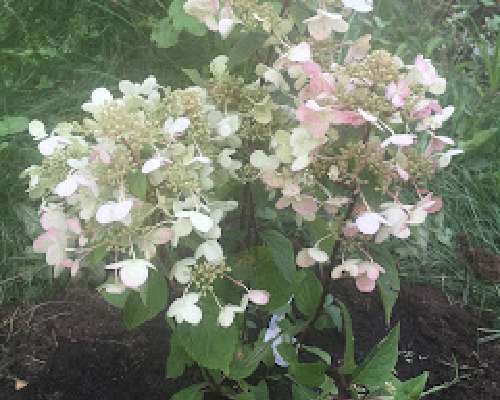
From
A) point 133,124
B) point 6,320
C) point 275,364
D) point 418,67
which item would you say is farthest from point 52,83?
point 418,67

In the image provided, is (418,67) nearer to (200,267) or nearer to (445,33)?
(200,267)

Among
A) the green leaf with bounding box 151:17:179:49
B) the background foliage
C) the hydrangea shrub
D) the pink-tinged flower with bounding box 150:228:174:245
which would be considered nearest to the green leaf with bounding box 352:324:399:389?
the hydrangea shrub

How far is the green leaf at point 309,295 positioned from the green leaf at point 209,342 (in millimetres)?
258

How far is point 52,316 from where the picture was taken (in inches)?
77.9

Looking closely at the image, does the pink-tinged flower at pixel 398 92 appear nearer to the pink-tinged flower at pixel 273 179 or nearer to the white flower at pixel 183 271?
the pink-tinged flower at pixel 273 179

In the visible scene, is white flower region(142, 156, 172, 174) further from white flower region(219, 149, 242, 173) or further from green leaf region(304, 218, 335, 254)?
green leaf region(304, 218, 335, 254)

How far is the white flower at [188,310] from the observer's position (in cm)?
118

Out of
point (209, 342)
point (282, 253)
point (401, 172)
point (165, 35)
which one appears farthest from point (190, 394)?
point (165, 35)

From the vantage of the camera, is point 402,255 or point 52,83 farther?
point 52,83

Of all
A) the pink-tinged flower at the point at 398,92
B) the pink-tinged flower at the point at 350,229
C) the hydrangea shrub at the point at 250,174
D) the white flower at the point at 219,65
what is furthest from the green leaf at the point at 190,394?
the pink-tinged flower at the point at 398,92

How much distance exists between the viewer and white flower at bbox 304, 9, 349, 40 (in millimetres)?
1200

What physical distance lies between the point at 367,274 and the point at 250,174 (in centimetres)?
28

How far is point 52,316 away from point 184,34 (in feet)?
3.40

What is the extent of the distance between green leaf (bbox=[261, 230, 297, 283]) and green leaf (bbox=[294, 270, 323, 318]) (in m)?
0.14
